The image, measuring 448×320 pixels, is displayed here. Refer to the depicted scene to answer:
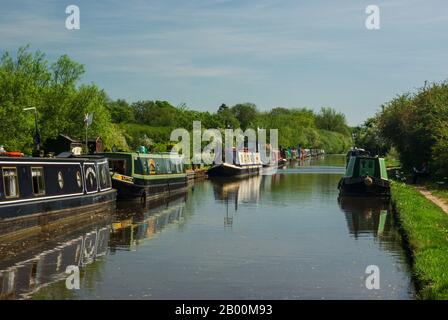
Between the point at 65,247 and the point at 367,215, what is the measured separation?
1175cm

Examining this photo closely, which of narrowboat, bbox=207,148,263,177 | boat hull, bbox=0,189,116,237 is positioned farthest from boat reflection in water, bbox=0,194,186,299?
narrowboat, bbox=207,148,263,177

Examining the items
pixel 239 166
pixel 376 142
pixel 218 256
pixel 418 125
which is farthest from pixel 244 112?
pixel 218 256

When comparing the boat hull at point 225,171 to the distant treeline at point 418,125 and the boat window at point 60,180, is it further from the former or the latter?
the boat window at point 60,180

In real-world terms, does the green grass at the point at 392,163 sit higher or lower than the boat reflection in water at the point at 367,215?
higher

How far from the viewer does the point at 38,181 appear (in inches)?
750

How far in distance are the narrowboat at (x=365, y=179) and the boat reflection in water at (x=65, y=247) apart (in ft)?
29.7

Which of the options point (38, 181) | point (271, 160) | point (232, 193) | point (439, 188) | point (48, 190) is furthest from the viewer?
point (271, 160)

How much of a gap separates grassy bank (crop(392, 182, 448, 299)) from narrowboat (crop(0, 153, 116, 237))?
30.3 ft

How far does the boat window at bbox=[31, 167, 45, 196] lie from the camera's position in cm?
1878

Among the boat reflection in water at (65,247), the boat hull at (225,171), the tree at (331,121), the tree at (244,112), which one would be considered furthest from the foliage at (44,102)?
the tree at (331,121)

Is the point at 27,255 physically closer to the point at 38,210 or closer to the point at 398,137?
the point at 38,210

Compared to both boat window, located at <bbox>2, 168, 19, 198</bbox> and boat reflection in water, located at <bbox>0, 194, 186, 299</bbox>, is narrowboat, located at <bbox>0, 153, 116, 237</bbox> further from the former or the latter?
boat reflection in water, located at <bbox>0, 194, 186, 299</bbox>

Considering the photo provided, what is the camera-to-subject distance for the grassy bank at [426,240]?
11.6 metres

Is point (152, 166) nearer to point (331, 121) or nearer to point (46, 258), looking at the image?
point (46, 258)
